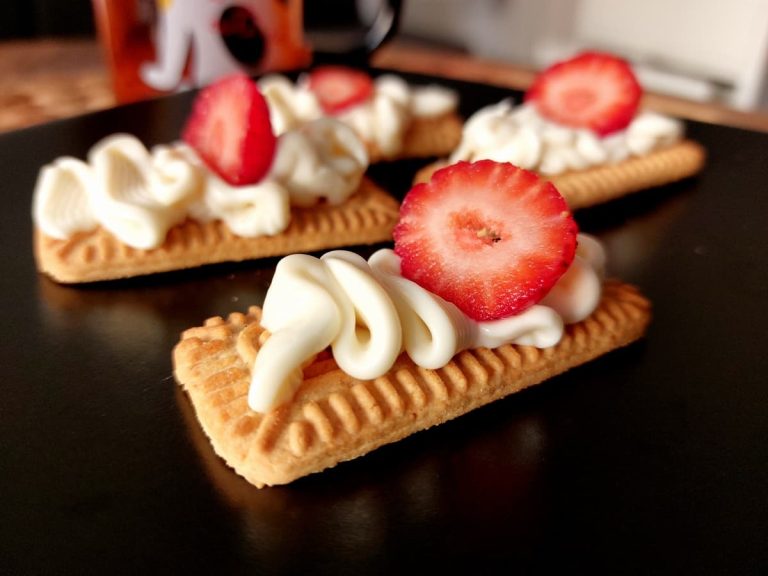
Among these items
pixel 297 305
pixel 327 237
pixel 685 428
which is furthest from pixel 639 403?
pixel 327 237

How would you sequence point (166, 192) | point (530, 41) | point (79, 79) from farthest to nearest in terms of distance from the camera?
point (530, 41), point (79, 79), point (166, 192)

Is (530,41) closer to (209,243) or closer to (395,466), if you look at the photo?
(209,243)

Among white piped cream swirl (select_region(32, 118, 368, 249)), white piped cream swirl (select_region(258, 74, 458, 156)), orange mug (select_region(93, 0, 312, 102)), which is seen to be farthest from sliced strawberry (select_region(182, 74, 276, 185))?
orange mug (select_region(93, 0, 312, 102))

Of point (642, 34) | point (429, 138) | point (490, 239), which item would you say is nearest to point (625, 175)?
point (429, 138)

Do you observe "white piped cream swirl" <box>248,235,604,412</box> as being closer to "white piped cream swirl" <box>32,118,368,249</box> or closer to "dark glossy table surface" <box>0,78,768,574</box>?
"dark glossy table surface" <box>0,78,768,574</box>

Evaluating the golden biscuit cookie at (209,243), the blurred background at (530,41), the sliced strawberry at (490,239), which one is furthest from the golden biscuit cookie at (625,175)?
the blurred background at (530,41)

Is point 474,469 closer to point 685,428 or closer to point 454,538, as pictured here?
point 454,538

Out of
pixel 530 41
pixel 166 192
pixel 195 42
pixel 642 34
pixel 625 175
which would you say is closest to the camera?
pixel 166 192
